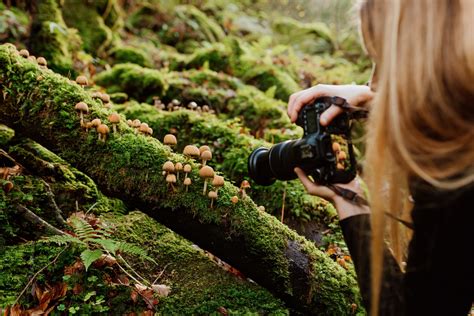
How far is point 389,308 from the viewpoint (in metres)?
2.14

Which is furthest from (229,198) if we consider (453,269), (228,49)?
(228,49)

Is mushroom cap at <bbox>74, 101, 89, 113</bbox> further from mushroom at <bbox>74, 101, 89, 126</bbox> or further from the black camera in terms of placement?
the black camera

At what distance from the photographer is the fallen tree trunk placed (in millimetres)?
2996

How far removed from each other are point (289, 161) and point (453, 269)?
35.8 inches

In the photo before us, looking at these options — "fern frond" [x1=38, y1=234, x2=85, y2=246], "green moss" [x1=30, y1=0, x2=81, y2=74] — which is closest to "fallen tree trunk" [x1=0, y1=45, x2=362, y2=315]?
"fern frond" [x1=38, y1=234, x2=85, y2=246]

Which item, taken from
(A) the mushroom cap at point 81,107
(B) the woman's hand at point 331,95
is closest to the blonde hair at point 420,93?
(B) the woman's hand at point 331,95

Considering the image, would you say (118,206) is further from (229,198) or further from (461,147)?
(461,147)

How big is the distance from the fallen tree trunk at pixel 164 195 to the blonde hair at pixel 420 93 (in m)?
1.21

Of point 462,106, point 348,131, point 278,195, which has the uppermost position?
point 462,106

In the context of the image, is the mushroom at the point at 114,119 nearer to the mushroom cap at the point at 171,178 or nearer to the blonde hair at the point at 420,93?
the mushroom cap at the point at 171,178

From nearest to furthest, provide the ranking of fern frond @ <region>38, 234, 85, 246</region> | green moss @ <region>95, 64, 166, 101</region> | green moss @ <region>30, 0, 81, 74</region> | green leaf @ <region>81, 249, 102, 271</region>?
green leaf @ <region>81, 249, 102, 271</region>
fern frond @ <region>38, 234, 85, 246</region>
green moss @ <region>30, 0, 81, 74</region>
green moss @ <region>95, 64, 166, 101</region>

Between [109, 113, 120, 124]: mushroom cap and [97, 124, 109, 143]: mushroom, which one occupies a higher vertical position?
[109, 113, 120, 124]: mushroom cap

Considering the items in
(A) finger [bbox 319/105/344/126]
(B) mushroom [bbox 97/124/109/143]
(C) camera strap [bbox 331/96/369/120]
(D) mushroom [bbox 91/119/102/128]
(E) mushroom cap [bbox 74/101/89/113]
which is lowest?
(B) mushroom [bbox 97/124/109/143]

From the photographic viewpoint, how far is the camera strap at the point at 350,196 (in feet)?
7.36
